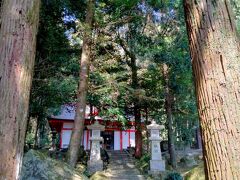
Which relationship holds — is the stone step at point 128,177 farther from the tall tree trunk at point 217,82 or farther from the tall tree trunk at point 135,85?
the tall tree trunk at point 217,82

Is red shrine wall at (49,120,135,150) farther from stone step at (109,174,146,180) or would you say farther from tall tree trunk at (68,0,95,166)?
tall tree trunk at (68,0,95,166)

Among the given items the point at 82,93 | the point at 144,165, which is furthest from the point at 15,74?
the point at 144,165

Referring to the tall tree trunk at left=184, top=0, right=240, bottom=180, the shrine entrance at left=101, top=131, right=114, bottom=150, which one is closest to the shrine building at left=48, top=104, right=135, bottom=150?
the shrine entrance at left=101, top=131, right=114, bottom=150

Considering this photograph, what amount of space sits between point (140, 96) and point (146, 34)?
3.45 m

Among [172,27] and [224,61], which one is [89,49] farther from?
[224,61]

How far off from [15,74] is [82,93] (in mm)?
7248

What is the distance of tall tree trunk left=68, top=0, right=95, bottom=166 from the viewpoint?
30.7ft

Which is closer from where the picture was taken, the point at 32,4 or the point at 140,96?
the point at 32,4

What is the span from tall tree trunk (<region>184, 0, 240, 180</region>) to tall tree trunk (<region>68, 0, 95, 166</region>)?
7840 mm

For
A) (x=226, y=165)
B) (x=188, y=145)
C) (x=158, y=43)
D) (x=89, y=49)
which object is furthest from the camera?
(x=188, y=145)

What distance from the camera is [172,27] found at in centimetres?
1343

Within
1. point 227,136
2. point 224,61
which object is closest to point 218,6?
point 224,61

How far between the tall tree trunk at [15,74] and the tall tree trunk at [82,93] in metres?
6.73

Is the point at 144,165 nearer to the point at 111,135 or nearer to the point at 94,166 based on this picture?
the point at 94,166
